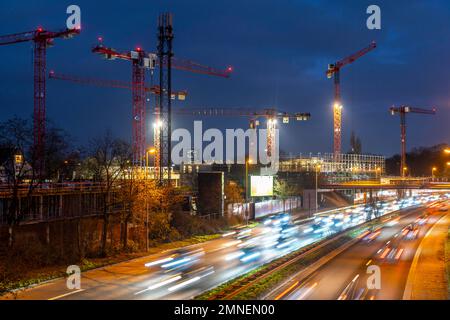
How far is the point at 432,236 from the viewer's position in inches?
2051

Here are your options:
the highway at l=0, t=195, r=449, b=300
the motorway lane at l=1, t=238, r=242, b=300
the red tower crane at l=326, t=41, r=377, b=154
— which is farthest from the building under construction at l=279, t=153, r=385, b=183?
the motorway lane at l=1, t=238, r=242, b=300

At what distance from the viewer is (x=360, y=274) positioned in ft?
97.6

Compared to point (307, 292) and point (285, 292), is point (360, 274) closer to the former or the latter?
point (307, 292)

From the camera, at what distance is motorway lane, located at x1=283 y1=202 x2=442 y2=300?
2400 cm

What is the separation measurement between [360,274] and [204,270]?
9836 mm

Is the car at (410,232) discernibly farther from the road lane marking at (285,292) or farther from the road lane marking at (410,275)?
the road lane marking at (285,292)

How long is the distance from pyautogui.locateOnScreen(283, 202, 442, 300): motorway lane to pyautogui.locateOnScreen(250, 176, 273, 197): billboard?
23.7 m

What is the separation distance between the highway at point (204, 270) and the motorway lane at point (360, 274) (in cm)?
5

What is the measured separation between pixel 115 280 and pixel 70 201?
1254cm

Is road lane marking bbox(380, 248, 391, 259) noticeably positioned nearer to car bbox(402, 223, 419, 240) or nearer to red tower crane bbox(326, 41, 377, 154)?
car bbox(402, 223, 419, 240)

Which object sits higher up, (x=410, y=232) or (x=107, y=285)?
(x=107, y=285)

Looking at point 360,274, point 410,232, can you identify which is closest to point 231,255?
point 360,274
